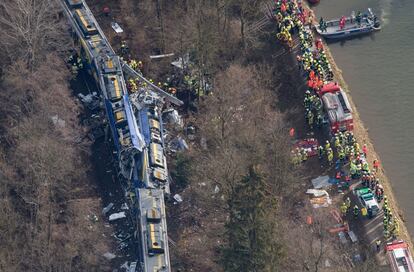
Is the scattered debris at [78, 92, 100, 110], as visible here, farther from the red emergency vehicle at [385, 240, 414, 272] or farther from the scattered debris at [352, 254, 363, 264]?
the red emergency vehicle at [385, 240, 414, 272]

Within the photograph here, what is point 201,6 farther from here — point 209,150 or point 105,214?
point 105,214

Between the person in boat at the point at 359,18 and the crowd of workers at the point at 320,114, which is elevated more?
the person in boat at the point at 359,18

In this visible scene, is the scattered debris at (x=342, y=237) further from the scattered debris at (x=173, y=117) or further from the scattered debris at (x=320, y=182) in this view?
the scattered debris at (x=173, y=117)

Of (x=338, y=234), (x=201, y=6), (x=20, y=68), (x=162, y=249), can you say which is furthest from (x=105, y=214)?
(x=201, y=6)

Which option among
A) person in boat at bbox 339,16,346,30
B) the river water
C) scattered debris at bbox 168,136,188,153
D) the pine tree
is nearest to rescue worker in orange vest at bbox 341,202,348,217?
the river water

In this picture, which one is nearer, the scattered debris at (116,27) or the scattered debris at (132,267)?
the scattered debris at (132,267)

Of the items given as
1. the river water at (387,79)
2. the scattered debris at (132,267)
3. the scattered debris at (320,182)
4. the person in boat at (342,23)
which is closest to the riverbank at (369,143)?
the river water at (387,79)

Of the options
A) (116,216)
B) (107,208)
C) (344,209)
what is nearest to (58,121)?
(107,208)
